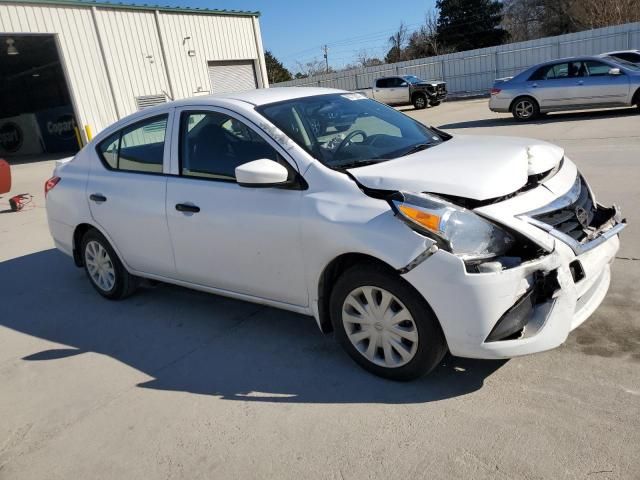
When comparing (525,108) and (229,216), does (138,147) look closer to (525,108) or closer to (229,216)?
(229,216)

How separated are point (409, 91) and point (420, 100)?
0.65 meters

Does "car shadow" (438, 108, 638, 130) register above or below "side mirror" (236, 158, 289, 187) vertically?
below

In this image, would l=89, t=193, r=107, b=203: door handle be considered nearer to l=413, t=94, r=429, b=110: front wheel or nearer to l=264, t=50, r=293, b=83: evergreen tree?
l=413, t=94, r=429, b=110: front wheel

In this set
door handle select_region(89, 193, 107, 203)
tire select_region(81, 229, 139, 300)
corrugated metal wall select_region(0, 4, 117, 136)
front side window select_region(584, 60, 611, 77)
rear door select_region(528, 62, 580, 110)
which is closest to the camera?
door handle select_region(89, 193, 107, 203)

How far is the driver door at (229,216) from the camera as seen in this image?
11.2 ft

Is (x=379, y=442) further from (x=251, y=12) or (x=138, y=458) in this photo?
(x=251, y=12)

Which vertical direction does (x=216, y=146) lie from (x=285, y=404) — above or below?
above

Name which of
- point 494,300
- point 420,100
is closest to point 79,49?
point 420,100

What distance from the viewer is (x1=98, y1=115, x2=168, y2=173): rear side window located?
4.30 metres

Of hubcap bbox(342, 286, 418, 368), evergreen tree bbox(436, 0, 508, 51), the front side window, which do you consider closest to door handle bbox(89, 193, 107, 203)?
hubcap bbox(342, 286, 418, 368)

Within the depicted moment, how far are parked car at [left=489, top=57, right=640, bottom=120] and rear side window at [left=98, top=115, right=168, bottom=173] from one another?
12.1 m

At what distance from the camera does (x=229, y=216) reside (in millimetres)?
3654

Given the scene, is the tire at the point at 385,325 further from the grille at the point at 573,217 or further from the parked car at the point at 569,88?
the parked car at the point at 569,88

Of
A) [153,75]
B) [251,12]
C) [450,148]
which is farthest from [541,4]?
[450,148]
